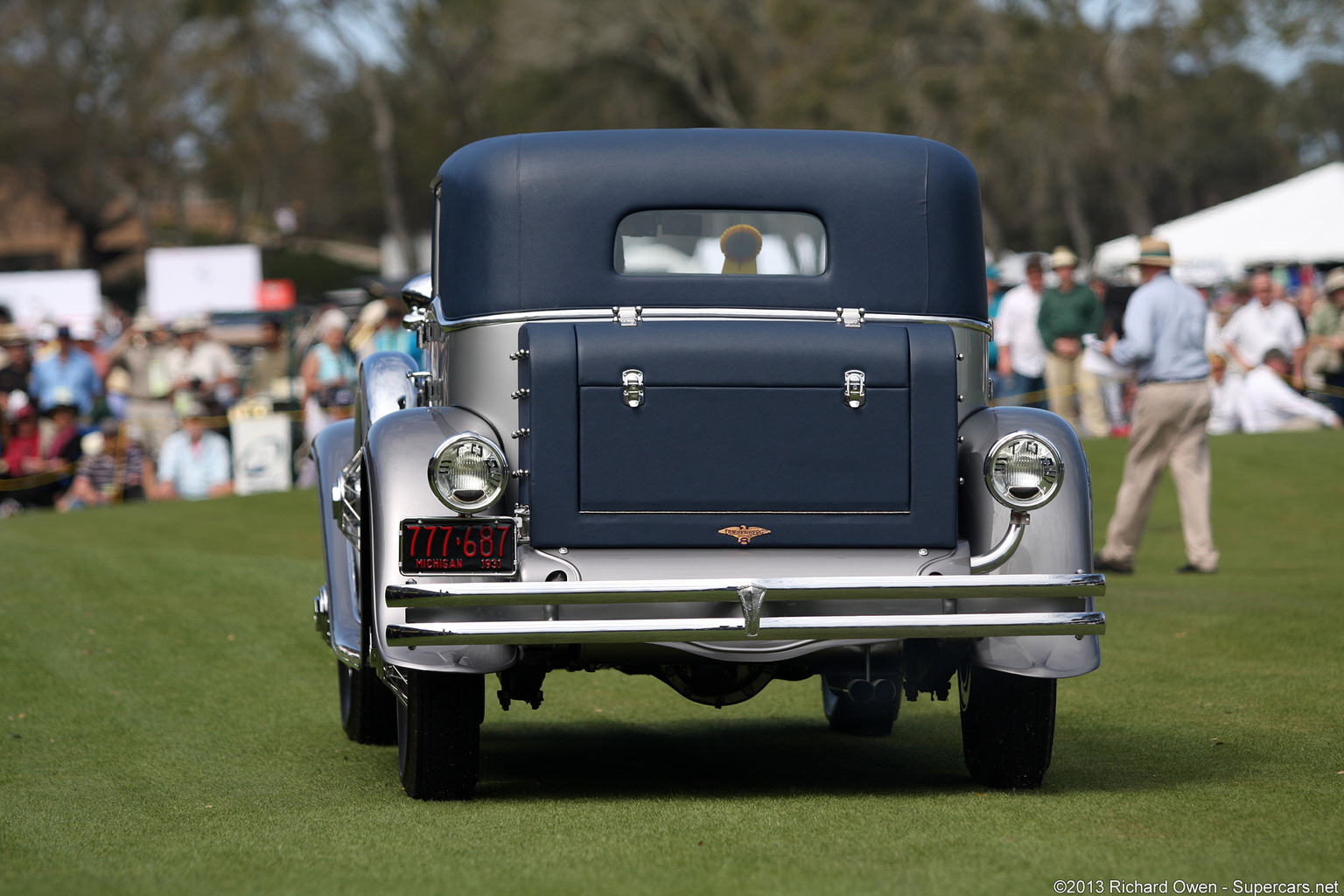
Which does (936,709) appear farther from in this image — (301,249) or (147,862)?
(301,249)

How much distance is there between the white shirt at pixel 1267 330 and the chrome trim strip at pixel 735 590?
14478mm

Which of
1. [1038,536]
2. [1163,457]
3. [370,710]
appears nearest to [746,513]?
[1038,536]

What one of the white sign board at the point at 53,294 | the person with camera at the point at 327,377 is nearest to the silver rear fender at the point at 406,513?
the person with camera at the point at 327,377

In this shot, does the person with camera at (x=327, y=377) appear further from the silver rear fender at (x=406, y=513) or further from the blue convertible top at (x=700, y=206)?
the silver rear fender at (x=406, y=513)

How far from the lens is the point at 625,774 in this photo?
19.8 feet

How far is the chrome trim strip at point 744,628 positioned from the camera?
4734 millimetres

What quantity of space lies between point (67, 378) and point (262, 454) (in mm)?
2803

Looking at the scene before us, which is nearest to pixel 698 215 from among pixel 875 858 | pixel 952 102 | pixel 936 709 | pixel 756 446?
pixel 756 446

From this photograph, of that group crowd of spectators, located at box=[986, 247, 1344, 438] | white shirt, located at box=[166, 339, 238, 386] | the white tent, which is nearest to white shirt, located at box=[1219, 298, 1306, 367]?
crowd of spectators, located at box=[986, 247, 1344, 438]

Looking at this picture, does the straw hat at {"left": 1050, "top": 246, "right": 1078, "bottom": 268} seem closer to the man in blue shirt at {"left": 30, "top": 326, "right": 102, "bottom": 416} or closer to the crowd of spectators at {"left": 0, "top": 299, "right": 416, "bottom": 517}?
the crowd of spectators at {"left": 0, "top": 299, "right": 416, "bottom": 517}

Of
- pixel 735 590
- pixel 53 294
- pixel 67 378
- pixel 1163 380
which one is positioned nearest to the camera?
pixel 735 590

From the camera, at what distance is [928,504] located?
16.6 feet

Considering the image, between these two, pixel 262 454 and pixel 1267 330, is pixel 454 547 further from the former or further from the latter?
pixel 1267 330

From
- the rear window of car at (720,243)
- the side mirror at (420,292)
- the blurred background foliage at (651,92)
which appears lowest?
the side mirror at (420,292)
